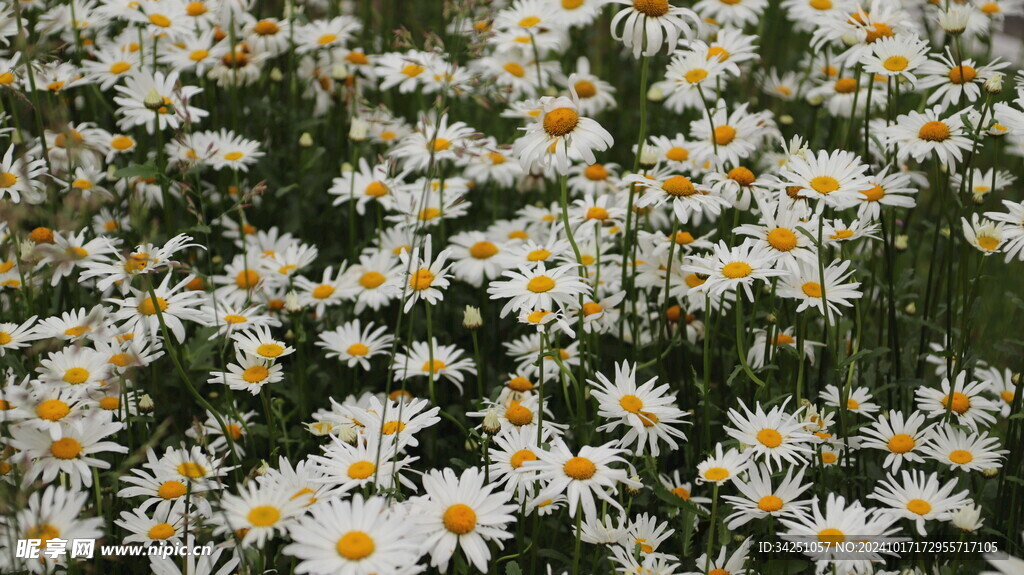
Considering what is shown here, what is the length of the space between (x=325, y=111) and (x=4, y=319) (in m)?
1.78

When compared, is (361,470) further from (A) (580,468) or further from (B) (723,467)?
(B) (723,467)

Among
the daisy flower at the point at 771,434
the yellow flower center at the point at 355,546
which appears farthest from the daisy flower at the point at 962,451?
the yellow flower center at the point at 355,546

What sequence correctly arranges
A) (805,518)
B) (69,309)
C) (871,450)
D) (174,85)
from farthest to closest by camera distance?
1. (174,85)
2. (69,309)
3. (871,450)
4. (805,518)

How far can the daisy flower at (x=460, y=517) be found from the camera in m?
1.92

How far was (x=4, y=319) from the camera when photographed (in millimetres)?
3031

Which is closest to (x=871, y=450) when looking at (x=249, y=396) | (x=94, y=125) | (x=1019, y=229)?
(x=1019, y=229)

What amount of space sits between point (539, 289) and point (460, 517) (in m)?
0.79

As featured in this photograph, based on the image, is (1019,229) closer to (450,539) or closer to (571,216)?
(571,216)

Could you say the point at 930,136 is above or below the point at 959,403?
above

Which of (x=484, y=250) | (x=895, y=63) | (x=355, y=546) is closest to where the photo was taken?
(x=355, y=546)

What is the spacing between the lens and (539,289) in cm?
257

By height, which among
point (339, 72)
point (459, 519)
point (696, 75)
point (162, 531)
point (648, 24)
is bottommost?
point (162, 531)

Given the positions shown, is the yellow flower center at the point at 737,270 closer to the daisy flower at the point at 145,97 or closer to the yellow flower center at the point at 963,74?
the yellow flower center at the point at 963,74

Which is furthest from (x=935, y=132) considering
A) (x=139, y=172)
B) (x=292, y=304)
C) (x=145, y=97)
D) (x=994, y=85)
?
(x=145, y=97)
